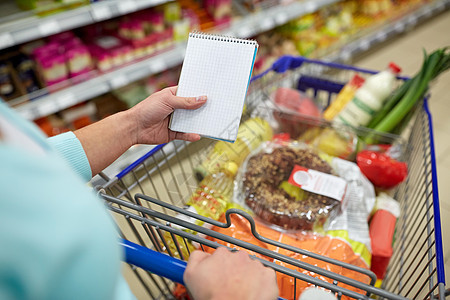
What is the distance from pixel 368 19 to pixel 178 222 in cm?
325

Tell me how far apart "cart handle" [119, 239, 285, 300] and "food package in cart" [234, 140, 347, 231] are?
0.43m

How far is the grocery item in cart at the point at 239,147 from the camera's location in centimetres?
103

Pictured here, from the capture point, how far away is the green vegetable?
1.21 metres

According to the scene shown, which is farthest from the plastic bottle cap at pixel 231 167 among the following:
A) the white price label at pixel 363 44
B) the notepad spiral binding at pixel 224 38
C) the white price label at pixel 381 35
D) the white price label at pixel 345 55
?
the white price label at pixel 381 35

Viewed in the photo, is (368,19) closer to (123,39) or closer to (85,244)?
(123,39)

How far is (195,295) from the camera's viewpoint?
19.8 inches

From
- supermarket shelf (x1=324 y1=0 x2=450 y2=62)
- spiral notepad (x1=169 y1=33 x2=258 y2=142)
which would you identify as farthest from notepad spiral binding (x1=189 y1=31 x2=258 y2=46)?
→ supermarket shelf (x1=324 y1=0 x2=450 y2=62)

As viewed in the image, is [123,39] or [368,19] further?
[368,19]

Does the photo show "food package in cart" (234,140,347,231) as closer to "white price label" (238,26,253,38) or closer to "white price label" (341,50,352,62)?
"white price label" (238,26,253,38)

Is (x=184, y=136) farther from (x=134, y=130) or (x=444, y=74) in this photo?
(x=444, y=74)

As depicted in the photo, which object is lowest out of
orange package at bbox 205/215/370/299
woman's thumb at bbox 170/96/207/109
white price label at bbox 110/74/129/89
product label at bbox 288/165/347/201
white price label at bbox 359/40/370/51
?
orange package at bbox 205/215/370/299

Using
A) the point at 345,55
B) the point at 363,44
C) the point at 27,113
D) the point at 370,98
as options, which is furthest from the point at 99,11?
the point at 363,44

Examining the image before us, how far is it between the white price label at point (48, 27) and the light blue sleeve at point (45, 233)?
1.47 m

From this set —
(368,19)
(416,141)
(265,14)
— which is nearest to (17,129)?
(416,141)
